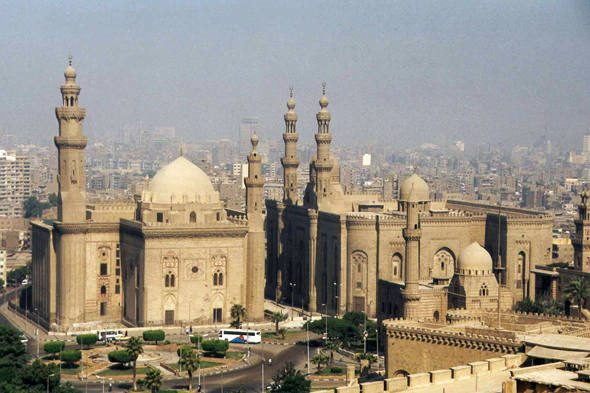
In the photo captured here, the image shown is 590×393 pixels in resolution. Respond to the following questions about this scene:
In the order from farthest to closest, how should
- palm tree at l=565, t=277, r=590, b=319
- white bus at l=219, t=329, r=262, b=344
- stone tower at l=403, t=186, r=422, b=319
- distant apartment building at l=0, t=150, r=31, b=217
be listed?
distant apartment building at l=0, t=150, r=31, b=217
white bus at l=219, t=329, r=262, b=344
palm tree at l=565, t=277, r=590, b=319
stone tower at l=403, t=186, r=422, b=319

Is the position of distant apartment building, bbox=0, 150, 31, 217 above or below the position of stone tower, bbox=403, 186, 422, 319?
above

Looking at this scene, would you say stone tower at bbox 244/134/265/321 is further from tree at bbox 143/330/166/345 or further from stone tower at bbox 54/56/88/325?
stone tower at bbox 54/56/88/325

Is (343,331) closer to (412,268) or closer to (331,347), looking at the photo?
(331,347)

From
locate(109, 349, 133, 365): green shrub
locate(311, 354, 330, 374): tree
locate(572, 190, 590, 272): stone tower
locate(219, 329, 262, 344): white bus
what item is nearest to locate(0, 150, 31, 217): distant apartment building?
locate(219, 329, 262, 344): white bus

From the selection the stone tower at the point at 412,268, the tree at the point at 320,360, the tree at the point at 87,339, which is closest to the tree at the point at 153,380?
the tree at the point at 320,360

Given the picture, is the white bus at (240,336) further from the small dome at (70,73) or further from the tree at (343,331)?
the small dome at (70,73)
